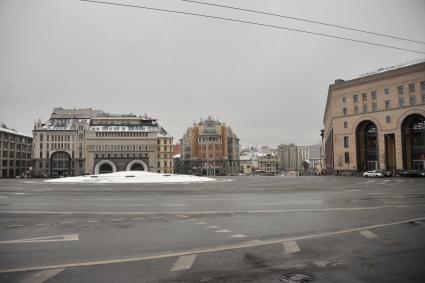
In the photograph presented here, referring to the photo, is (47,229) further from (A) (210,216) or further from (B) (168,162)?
(B) (168,162)

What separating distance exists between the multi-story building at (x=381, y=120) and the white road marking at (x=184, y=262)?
2906 inches

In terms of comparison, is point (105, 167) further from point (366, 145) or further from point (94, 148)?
point (366, 145)

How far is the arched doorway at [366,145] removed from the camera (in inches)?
3155

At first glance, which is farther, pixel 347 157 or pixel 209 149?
pixel 209 149

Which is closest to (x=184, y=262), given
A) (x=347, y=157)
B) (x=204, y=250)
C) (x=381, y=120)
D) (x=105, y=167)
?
(x=204, y=250)

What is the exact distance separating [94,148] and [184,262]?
12378 centimetres

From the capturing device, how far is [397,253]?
25.6ft

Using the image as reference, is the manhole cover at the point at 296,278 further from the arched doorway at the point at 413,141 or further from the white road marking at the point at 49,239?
the arched doorway at the point at 413,141

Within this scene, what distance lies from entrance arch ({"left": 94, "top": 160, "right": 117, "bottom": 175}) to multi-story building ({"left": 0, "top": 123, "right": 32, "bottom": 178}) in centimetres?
2099

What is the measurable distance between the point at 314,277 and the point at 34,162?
131 metres

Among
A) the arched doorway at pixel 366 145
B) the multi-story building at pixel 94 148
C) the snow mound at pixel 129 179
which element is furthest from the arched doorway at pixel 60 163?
the arched doorway at pixel 366 145

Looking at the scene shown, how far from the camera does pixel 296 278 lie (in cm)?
614

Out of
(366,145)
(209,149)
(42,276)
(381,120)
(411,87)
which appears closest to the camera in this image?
(42,276)

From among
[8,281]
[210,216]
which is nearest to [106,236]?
[8,281]
